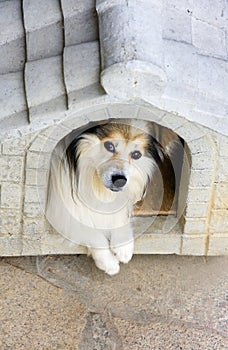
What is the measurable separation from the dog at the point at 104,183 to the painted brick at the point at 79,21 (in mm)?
303

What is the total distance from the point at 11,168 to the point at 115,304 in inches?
25.5

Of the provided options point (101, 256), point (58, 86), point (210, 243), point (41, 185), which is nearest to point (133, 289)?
point (101, 256)

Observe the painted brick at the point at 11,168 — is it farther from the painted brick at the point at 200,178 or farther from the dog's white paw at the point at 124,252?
the painted brick at the point at 200,178

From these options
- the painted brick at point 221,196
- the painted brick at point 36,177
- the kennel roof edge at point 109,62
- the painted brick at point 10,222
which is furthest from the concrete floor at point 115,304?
the kennel roof edge at point 109,62

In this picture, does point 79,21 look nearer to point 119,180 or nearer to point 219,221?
point 119,180

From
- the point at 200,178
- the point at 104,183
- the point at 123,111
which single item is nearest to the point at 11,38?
the point at 123,111

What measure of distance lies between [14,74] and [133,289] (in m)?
0.94

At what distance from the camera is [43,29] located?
2.63m

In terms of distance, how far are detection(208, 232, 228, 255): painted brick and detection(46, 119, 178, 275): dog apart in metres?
0.33

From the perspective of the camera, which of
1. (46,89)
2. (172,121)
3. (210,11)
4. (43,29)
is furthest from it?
(210,11)

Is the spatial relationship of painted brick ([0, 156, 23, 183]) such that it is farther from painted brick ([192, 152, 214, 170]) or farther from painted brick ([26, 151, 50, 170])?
painted brick ([192, 152, 214, 170])

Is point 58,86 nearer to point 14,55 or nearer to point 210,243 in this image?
point 14,55

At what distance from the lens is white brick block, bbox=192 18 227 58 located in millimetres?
2590

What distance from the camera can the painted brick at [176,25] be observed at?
251 cm
